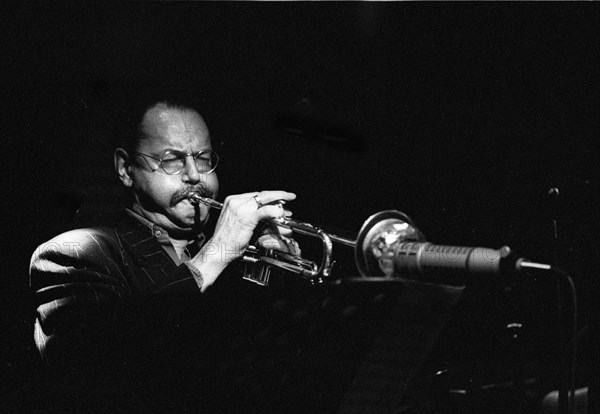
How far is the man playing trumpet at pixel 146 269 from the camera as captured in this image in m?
2.10

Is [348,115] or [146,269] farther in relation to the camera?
[348,115]

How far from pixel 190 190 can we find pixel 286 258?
335 mm

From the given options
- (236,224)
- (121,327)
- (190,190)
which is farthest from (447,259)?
(121,327)

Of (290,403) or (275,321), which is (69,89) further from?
(290,403)

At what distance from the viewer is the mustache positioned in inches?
88.2

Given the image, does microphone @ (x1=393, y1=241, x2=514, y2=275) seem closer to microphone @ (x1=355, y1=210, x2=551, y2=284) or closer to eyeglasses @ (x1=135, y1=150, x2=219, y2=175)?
microphone @ (x1=355, y1=210, x2=551, y2=284)

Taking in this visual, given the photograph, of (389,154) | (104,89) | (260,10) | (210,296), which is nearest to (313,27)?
(260,10)

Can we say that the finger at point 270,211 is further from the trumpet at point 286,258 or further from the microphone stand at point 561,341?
the microphone stand at point 561,341

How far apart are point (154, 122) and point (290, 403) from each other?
87 cm

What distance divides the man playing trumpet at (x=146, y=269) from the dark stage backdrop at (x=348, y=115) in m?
0.06

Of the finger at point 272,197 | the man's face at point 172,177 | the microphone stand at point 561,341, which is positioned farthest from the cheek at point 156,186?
the microphone stand at point 561,341

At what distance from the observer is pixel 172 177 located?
2.24 meters

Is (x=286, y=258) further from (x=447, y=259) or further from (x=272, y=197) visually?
(x=447, y=259)

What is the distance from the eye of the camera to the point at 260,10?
237 cm
